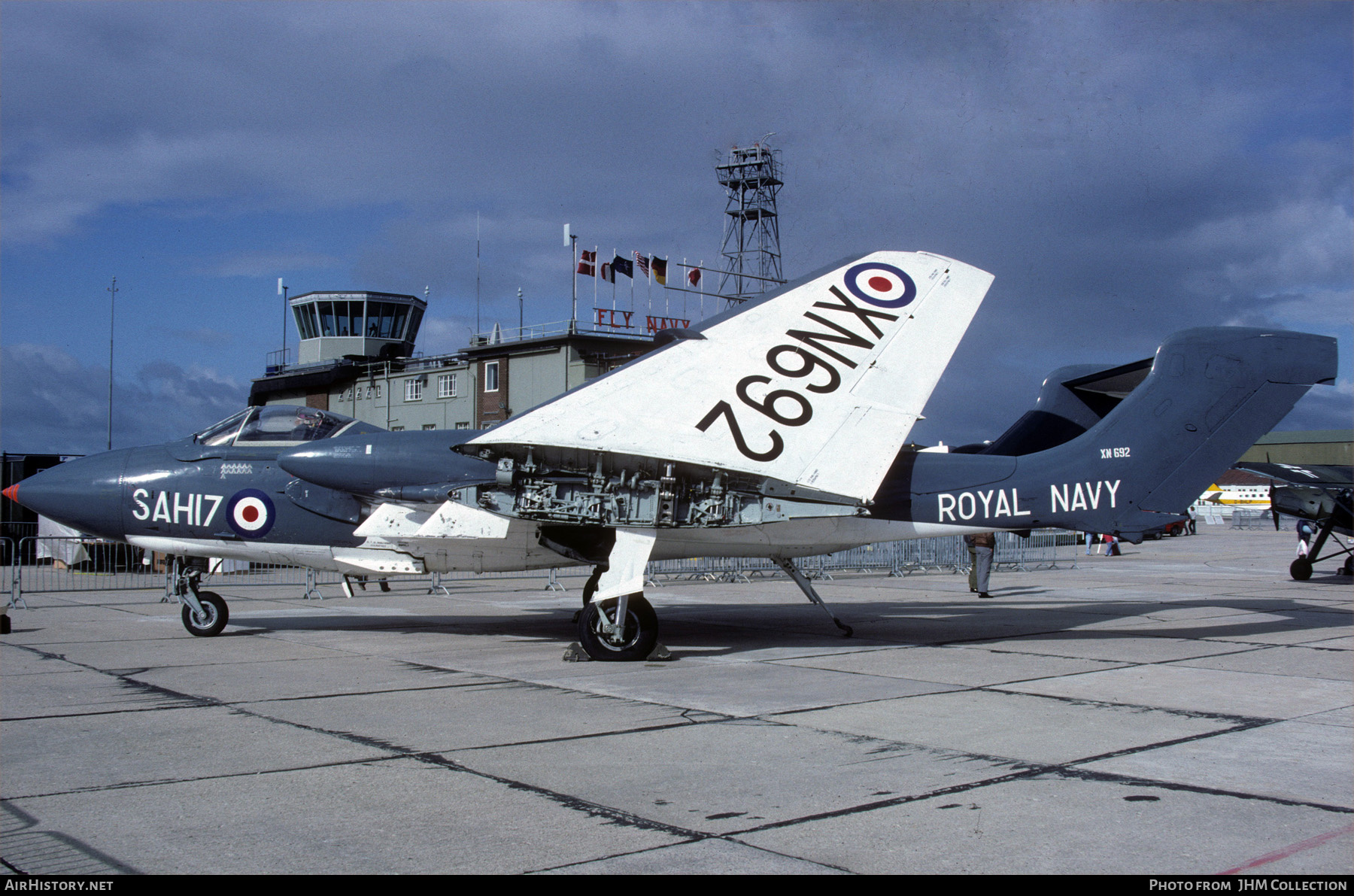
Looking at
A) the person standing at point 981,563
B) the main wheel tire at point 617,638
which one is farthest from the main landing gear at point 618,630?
the person standing at point 981,563

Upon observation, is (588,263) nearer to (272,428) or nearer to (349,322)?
(349,322)

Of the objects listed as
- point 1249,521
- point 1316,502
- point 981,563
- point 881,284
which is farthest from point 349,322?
point 1249,521

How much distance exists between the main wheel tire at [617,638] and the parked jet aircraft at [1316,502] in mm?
16474

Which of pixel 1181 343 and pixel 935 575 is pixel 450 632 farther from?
pixel 935 575

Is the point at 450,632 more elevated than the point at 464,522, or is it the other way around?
the point at 464,522

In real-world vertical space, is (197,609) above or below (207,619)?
above

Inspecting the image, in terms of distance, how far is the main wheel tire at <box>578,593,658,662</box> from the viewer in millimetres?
10398

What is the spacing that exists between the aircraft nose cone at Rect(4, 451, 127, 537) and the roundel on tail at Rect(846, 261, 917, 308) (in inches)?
365

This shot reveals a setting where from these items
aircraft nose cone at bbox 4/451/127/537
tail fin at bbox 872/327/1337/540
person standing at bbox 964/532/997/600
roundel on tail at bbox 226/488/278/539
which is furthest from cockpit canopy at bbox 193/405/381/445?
person standing at bbox 964/532/997/600

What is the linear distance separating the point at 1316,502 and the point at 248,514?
21.8 m

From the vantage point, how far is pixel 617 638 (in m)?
10.4

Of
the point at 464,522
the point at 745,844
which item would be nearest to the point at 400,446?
the point at 464,522

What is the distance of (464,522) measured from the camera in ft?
36.7
